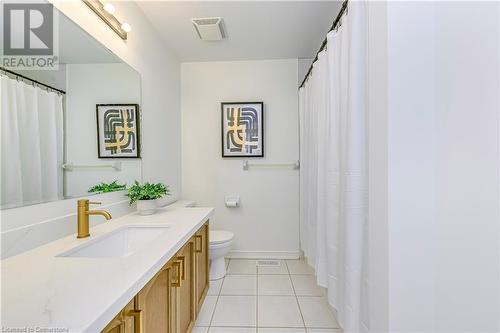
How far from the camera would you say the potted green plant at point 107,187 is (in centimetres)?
145

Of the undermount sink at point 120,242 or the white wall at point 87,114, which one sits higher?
the white wall at point 87,114

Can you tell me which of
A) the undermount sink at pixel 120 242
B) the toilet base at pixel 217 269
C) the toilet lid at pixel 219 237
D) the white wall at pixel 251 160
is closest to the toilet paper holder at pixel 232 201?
the white wall at pixel 251 160

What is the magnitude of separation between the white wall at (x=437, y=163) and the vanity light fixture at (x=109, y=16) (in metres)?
1.57

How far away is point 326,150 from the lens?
1586 mm

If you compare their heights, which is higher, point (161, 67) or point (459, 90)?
point (161, 67)

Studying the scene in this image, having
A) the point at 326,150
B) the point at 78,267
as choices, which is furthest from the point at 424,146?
the point at 78,267

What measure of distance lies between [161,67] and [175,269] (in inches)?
80.2

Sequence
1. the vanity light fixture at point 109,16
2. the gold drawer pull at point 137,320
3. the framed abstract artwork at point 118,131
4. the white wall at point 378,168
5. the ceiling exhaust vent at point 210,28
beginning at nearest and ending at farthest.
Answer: the gold drawer pull at point 137,320
the white wall at point 378,168
the vanity light fixture at point 109,16
the framed abstract artwork at point 118,131
the ceiling exhaust vent at point 210,28

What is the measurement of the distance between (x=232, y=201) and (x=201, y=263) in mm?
1072

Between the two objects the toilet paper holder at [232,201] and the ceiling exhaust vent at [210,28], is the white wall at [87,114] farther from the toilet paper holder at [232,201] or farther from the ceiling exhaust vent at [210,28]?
the toilet paper holder at [232,201]

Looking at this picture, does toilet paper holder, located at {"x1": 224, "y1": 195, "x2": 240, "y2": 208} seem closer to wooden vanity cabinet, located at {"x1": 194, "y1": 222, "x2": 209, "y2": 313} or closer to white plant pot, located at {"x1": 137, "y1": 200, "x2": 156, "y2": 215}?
wooden vanity cabinet, located at {"x1": 194, "y1": 222, "x2": 209, "y2": 313}

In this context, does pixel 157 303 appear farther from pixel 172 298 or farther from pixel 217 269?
pixel 217 269

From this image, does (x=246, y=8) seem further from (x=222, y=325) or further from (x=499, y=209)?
(x=222, y=325)

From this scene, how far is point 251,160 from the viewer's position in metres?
2.88
